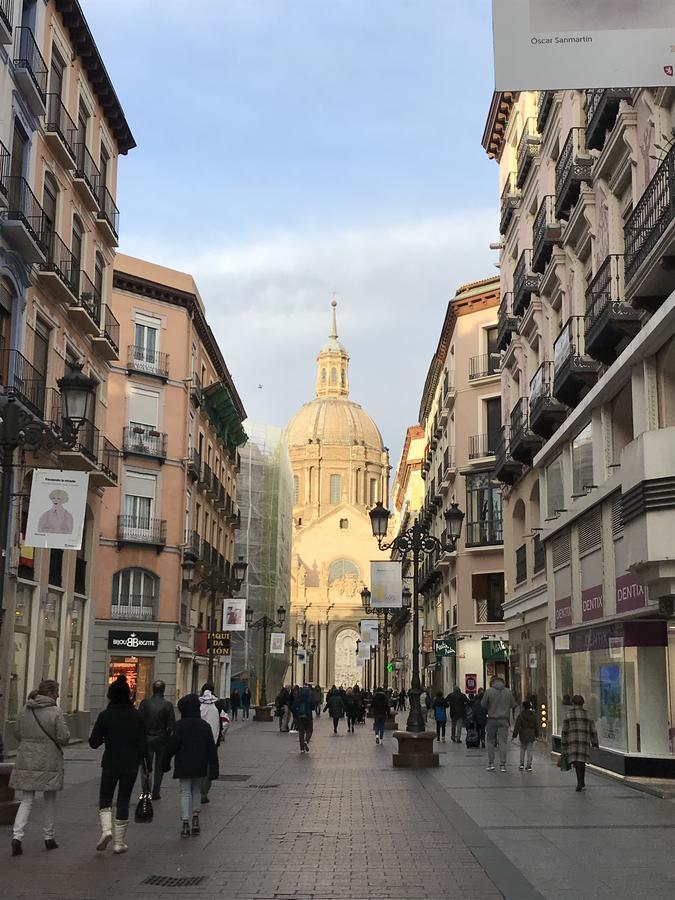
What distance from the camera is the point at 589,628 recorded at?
824 inches

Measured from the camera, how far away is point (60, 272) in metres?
25.0

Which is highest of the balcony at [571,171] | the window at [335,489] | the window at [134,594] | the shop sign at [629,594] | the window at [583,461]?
the window at [335,489]

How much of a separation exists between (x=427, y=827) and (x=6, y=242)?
14.2m

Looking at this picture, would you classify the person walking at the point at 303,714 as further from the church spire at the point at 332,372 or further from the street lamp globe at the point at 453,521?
the church spire at the point at 332,372

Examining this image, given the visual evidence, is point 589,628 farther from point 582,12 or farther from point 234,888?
point 582,12

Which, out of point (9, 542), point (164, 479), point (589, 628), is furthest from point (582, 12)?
point (164, 479)

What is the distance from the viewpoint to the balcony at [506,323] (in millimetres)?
30253

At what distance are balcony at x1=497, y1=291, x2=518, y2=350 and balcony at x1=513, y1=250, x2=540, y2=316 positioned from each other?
364mm

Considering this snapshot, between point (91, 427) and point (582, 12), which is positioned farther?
point (91, 427)

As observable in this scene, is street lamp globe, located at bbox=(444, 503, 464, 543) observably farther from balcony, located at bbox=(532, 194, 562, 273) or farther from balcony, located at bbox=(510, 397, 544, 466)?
balcony, located at bbox=(532, 194, 562, 273)

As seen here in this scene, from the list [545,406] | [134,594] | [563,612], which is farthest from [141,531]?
[563,612]

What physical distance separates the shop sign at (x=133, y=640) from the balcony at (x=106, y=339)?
13483 millimetres

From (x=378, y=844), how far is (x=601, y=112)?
495 inches

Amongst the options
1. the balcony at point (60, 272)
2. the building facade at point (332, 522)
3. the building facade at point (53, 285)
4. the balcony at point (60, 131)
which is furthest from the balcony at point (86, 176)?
the building facade at point (332, 522)
